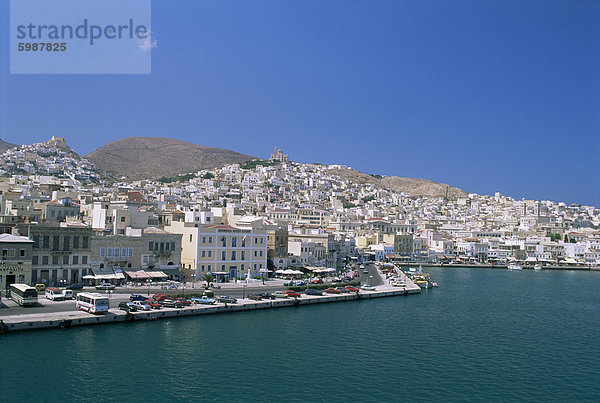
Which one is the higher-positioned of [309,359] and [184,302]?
[184,302]

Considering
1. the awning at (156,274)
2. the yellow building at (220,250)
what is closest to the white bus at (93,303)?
the awning at (156,274)

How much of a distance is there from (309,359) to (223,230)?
19.7 m

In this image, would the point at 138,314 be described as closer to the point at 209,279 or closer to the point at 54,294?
the point at 54,294

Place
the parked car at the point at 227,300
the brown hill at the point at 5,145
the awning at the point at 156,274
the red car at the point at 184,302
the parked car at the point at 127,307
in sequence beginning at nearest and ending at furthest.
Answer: the parked car at the point at 127,307, the red car at the point at 184,302, the parked car at the point at 227,300, the awning at the point at 156,274, the brown hill at the point at 5,145

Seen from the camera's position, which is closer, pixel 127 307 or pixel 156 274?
pixel 127 307

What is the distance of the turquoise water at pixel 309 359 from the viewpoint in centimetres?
1738

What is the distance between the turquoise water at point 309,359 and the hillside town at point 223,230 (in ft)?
30.7

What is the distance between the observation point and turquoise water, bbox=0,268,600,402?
1738 centimetres

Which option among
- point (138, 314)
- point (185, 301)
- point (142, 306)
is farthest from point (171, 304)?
point (138, 314)

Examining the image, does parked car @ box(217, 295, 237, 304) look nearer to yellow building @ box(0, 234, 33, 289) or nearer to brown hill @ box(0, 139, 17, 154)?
yellow building @ box(0, 234, 33, 289)

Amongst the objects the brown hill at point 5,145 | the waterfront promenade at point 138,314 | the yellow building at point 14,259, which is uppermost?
the brown hill at point 5,145

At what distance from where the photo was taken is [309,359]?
2139 centimetres

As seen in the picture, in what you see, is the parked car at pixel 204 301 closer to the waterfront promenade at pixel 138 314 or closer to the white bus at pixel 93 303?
the waterfront promenade at pixel 138 314

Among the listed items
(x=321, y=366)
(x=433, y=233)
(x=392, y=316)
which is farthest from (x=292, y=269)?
(x=433, y=233)
